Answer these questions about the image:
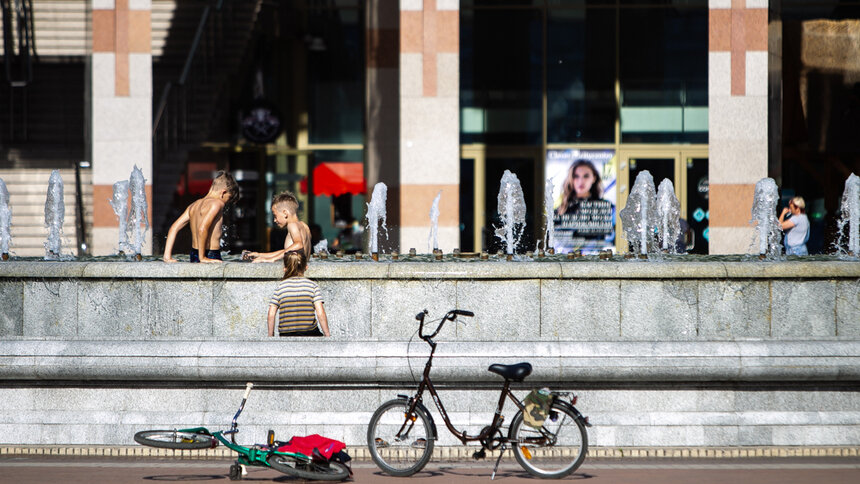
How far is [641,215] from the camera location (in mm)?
19000

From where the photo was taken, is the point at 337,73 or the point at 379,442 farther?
the point at 337,73

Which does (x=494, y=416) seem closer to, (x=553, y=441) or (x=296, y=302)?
(x=553, y=441)

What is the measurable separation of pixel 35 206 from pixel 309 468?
17.1 metres

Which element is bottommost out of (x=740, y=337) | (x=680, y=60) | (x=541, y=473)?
(x=541, y=473)

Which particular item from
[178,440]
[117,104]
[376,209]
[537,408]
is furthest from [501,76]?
[178,440]

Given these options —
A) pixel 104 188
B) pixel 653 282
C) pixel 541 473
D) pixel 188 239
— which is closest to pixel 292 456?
pixel 541 473

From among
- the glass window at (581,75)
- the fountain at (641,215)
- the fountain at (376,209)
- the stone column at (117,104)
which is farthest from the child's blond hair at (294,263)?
the glass window at (581,75)

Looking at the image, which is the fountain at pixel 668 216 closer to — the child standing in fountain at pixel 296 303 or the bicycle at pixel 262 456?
the child standing in fountain at pixel 296 303

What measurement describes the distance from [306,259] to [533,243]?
13.2 m

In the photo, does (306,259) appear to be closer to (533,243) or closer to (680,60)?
(533,243)

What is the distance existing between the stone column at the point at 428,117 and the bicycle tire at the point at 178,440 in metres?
11.5

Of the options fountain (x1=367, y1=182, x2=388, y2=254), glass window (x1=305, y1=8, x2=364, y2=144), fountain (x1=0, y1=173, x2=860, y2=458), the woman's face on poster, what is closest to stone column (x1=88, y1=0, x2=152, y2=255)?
fountain (x1=367, y1=182, x2=388, y2=254)

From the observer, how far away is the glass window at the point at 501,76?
74.6 feet

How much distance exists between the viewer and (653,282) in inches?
381
